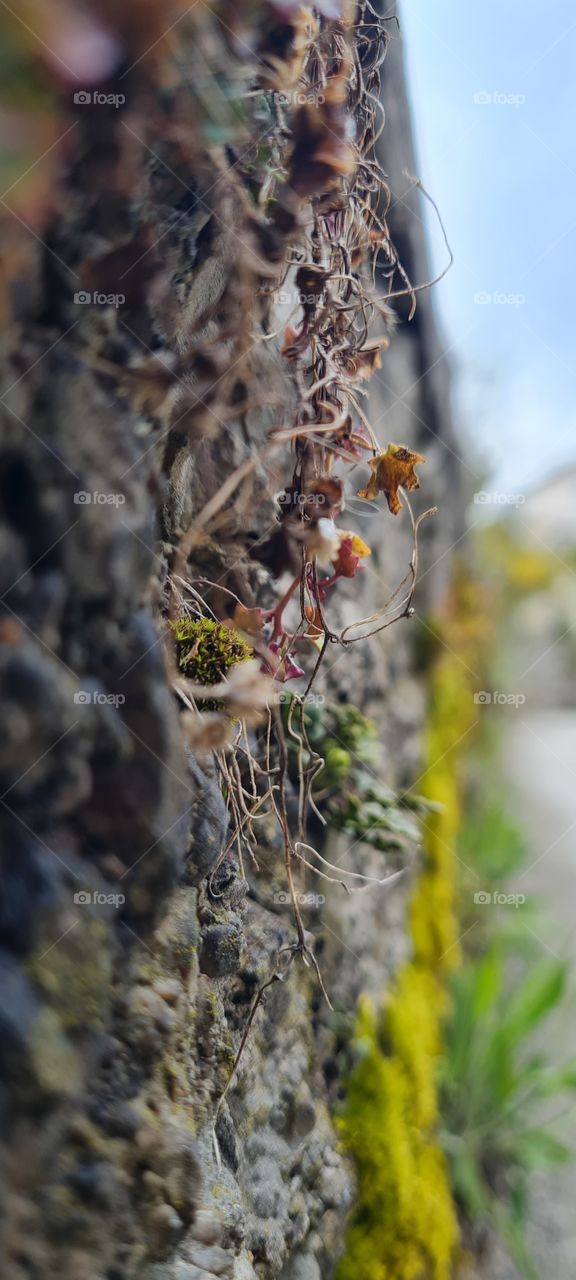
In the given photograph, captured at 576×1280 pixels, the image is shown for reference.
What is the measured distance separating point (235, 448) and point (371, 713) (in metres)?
0.95

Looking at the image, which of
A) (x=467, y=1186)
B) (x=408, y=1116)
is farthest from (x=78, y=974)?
(x=467, y=1186)

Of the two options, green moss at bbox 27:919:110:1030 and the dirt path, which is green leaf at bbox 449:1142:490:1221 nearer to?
the dirt path

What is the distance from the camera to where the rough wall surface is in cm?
61

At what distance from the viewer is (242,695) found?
0.84m

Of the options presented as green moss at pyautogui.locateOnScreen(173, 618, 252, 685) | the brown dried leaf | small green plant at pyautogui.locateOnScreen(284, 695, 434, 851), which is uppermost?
the brown dried leaf

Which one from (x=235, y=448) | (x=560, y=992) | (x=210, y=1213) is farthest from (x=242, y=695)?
(x=560, y=992)

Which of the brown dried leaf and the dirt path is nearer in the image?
the brown dried leaf

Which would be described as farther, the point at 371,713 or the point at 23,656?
the point at 371,713

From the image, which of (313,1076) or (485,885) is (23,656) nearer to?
(313,1076)

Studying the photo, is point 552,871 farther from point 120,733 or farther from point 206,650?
point 120,733

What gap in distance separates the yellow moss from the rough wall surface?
48 centimetres

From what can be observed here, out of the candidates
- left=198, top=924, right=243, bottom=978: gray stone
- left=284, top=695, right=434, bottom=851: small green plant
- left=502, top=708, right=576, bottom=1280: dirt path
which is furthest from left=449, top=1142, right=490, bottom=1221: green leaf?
left=198, top=924, right=243, bottom=978: gray stone

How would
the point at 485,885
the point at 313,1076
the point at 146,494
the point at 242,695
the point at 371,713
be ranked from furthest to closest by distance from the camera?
the point at 485,885 → the point at 371,713 → the point at 313,1076 → the point at 242,695 → the point at 146,494

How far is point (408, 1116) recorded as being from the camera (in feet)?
5.53
